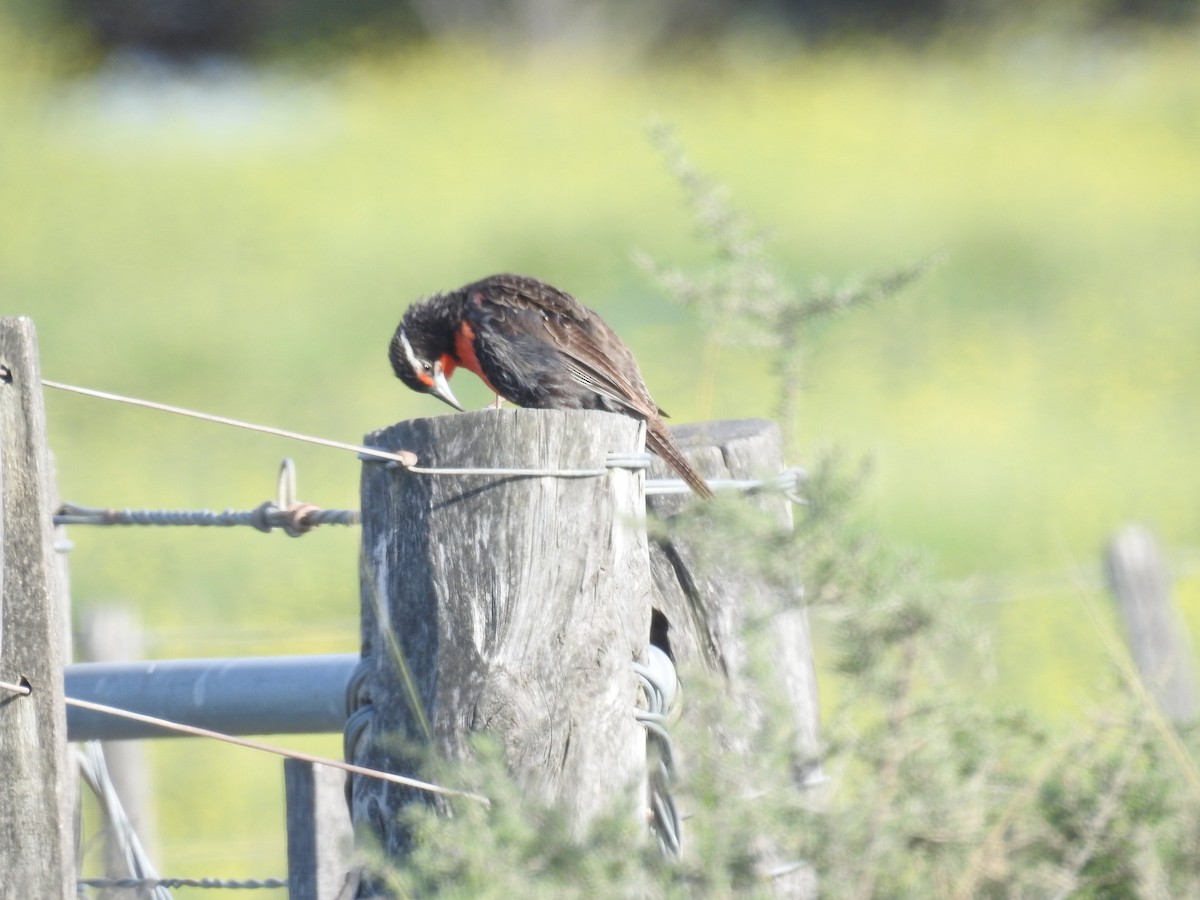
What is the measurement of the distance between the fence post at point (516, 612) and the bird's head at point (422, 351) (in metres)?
2.91

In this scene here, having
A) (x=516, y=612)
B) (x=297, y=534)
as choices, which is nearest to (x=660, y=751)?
(x=516, y=612)

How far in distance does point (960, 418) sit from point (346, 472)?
7.37 m

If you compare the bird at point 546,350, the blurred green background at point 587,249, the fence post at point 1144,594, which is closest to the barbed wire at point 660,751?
the bird at point 546,350

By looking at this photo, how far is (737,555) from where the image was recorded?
185 centimetres

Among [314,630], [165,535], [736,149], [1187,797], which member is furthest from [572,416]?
[736,149]

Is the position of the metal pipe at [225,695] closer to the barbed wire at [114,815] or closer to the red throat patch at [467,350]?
the barbed wire at [114,815]

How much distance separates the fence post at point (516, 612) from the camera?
2.05 m

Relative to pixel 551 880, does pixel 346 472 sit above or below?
above

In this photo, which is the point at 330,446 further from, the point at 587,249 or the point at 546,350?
the point at 587,249

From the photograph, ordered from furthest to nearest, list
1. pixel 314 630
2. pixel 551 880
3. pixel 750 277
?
pixel 314 630 < pixel 750 277 < pixel 551 880

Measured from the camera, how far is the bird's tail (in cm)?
254

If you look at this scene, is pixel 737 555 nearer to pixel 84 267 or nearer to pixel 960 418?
pixel 960 418

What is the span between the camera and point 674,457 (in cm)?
285

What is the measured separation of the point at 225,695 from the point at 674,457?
2.98ft
